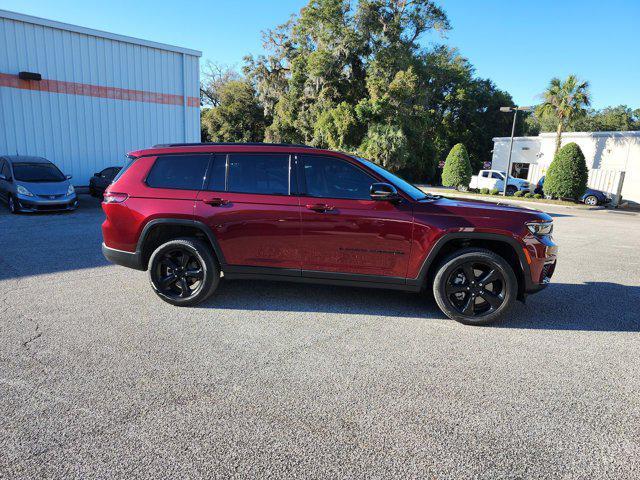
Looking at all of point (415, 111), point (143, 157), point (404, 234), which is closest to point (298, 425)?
point (404, 234)

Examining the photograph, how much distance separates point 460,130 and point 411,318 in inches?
1743

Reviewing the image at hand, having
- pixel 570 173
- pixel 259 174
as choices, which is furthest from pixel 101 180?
pixel 570 173

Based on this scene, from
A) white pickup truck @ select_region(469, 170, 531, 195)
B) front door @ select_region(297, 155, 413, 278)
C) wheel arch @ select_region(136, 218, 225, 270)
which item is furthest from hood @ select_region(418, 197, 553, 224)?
white pickup truck @ select_region(469, 170, 531, 195)

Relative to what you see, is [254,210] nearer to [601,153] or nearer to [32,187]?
[32,187]

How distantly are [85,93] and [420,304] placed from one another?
17485mm

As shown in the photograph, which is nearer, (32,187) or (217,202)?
(217,202)

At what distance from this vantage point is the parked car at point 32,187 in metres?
11.5

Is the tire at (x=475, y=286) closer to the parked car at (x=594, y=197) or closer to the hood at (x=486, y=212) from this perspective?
the hood at (x=486, y=212)

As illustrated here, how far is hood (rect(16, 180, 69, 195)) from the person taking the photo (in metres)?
11.7

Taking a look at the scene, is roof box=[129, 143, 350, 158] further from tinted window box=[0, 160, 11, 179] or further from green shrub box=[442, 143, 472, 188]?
green shrub box=[442, 143, 472, 188]

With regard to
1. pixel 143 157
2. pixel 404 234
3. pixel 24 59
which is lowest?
pixel 404 234

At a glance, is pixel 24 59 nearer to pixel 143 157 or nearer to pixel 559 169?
pixel 143 157

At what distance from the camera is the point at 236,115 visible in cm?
3909

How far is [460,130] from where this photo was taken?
44656 millimetres
